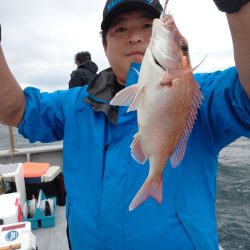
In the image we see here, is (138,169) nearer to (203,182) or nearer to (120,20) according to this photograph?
(203,182)

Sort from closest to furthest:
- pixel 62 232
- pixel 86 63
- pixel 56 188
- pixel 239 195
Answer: pixel 62 232 → pixel 56 188 → pixel 86 63 → pixel 239 195

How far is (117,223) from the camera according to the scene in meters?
1.77

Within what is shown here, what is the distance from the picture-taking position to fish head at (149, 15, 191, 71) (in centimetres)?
152

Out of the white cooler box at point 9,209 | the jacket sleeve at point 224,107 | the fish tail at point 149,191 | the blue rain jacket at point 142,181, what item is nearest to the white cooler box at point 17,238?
the white cooler box at point 9,209

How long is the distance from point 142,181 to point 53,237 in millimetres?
2782

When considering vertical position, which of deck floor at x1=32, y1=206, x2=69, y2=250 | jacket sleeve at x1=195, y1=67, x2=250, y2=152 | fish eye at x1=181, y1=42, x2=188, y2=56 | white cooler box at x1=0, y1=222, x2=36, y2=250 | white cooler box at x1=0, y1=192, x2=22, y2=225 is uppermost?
fish eye at x1=181, y1=42, x2=188, y2=56

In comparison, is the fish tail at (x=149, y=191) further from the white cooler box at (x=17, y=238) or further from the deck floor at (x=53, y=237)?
the deck floor at (x=53, y=237)

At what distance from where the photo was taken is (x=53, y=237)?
13.4 feet

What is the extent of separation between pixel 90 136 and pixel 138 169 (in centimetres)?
42

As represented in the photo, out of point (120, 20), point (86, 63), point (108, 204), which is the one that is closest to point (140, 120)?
point (108, 204)

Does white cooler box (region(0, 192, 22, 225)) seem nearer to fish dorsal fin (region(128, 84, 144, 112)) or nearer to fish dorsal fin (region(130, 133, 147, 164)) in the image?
fish dorsal fin (region(130, 133, 147, 164))

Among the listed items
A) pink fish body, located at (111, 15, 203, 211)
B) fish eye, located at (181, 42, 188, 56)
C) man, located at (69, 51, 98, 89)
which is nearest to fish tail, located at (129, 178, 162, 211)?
pink fish body, located at (111, 15, 203, 211)

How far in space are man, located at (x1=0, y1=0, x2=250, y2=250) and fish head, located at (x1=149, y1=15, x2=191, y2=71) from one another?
277mm

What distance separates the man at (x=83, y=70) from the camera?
626cm
